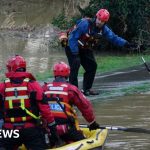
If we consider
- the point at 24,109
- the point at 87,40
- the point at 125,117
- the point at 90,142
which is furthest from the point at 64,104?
the point at 87,40

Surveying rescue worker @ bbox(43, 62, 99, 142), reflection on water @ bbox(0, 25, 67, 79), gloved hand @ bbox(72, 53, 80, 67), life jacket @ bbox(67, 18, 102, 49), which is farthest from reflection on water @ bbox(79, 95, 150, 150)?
reflection on water @ bbox(0, 25, 67, 79)

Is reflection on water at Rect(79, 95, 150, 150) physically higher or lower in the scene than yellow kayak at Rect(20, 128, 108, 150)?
lower

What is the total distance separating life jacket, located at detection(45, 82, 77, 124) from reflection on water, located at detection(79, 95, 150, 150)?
1.35 meters

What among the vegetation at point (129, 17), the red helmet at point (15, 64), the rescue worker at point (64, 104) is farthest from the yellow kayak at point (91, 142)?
the vegetation at point (129, 17)

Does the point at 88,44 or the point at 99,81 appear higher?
the point at 88,44

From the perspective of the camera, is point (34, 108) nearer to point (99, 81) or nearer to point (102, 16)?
point (102, 16)

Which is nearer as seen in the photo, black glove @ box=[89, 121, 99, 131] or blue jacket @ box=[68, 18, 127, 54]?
black glove @ box=[89, 121, 99, 131]

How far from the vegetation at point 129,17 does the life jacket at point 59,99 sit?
1692 centimetres

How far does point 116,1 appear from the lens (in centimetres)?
2600

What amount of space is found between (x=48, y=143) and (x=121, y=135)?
2.35 meters

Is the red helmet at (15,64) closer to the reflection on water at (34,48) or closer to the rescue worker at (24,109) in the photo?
the rescue worker at (24,109)

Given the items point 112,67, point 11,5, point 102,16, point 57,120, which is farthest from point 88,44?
point 11,5

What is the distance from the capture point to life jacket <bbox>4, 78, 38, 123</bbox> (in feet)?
26.1

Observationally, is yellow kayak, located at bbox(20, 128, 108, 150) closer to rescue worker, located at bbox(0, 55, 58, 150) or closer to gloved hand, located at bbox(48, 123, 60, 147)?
gloved hand, located at bbox(48, 123, 60, 147)
